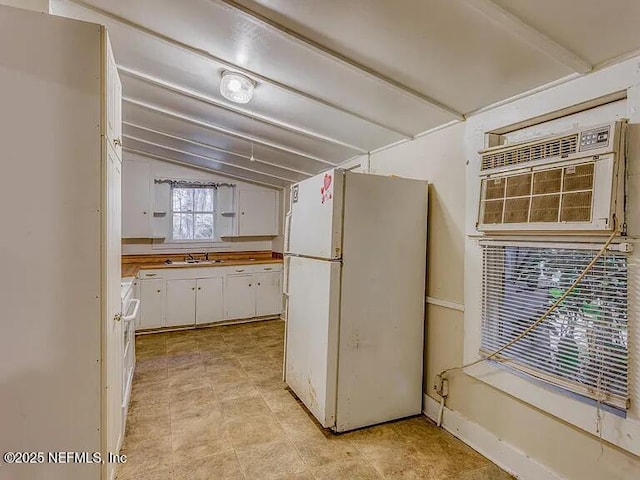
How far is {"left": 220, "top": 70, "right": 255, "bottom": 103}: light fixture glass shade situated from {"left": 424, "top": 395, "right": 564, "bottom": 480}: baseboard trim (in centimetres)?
251

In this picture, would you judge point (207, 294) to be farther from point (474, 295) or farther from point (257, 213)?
point (474, 295)

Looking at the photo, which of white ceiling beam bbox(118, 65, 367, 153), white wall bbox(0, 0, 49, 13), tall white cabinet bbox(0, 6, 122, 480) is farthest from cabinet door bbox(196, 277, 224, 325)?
tall white cabinet bbox(0, 6, 122, 480)

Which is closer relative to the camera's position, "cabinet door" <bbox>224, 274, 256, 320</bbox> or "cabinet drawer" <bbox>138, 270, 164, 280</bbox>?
"cabinet drawer" <bbox>138, 270, 164, 280</bbox>

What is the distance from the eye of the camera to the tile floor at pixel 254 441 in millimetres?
1959

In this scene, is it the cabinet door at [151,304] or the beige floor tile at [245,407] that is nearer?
the beige floor tile at [245,407]

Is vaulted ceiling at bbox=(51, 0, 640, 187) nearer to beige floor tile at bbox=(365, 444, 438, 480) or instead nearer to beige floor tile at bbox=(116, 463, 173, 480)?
beige floor tile at bbox=(365, 444, 438, 480)

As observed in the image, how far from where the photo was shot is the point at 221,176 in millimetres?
5344

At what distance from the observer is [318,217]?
97.7 inches

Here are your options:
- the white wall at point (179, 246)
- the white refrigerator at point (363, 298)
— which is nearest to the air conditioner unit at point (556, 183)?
the white refrigerator at point (363, 298)

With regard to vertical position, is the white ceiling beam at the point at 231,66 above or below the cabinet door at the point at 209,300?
above

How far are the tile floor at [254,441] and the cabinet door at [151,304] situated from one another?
1.25m

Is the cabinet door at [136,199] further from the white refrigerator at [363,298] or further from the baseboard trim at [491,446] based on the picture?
the baseboard trim at [491,446]

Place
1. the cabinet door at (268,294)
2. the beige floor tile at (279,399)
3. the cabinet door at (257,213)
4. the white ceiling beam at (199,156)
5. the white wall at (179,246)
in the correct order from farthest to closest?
the cabinet door at (257,213)
the cabinet door at (268,294)
the white wall at (179,246)
the white ceiling beam at (199,156)
the beige floor tile at (279,399)

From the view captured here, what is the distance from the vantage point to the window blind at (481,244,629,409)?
59.9 inches
